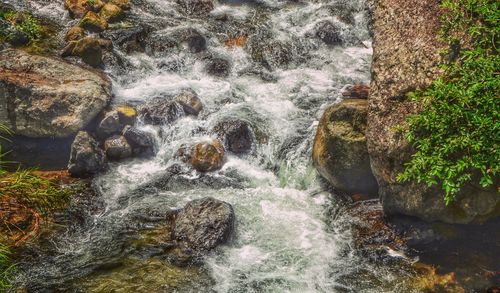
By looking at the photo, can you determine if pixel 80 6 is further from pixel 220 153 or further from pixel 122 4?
pixel 220 153

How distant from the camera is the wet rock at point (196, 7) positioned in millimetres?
18609

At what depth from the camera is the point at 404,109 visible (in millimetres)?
9211

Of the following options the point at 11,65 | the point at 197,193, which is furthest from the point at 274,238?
the point at 11,65

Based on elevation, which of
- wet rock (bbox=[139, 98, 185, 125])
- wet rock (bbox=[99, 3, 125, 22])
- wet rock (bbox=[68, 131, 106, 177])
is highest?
wet rock (bbox=[99, 3, 125, 22])

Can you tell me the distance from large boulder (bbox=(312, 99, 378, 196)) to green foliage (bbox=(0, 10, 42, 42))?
38.1 feet

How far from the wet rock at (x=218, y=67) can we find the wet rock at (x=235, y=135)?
3.14 metres

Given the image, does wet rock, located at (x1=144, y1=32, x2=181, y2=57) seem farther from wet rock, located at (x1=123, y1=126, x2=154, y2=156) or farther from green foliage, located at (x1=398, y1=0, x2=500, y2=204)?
green foliage, located at (x1=398, y1=0, x2=500, y2=204)

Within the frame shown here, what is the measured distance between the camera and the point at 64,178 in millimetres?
11391

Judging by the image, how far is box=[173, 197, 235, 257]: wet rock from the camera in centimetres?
942

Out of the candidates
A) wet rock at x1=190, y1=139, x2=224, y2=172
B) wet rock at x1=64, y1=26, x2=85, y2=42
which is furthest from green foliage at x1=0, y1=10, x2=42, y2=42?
wet rock at x1=190, y1=139, x2=224, y2=172

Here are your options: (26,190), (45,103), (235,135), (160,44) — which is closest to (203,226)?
(235,135)

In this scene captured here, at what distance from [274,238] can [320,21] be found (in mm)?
11360

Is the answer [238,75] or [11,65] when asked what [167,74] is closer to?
[238,75]

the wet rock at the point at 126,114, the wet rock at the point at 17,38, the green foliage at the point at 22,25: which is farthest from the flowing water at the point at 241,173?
the wet rock at the point at 17,38
